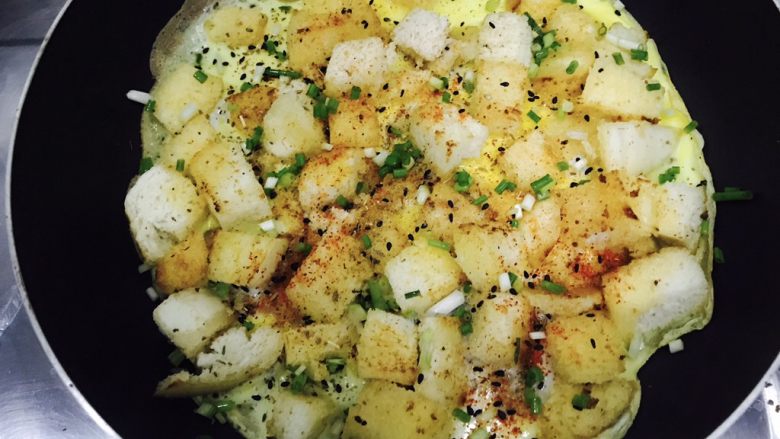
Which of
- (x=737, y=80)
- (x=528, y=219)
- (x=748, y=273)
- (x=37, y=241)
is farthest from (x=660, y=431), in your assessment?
(x=37, y=241)

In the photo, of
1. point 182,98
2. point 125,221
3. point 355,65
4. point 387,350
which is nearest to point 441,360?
point 387,350

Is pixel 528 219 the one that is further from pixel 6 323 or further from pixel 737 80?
pixel 6 323

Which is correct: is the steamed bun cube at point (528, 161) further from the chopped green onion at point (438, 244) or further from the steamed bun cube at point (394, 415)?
the steamed bun cube at point (394, 415)

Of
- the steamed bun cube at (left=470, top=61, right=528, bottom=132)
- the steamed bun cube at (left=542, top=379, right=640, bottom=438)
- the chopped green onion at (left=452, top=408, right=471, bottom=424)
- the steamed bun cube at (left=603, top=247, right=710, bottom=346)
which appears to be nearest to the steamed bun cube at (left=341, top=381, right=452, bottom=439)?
the chopped green onion at (left=452, top=408, right=471, bottom=424)

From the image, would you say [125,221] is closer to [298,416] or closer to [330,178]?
[330,178]

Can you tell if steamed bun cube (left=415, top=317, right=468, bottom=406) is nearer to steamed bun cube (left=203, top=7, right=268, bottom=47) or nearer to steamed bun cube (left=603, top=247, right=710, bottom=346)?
steamed bun cube (left=603, top=247, right=710, bottom=346)

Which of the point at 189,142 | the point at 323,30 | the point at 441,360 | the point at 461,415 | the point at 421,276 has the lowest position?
the point at 461,415
